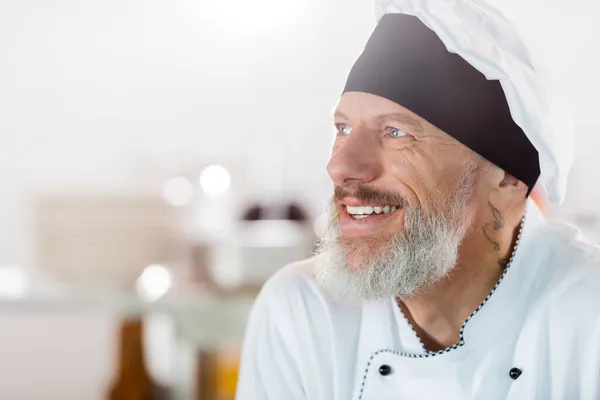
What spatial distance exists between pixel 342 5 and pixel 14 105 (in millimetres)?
1626

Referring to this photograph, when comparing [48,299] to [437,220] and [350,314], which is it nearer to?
[350,314]

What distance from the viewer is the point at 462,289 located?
4.28 ft

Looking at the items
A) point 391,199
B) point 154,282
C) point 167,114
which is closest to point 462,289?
point 391,199

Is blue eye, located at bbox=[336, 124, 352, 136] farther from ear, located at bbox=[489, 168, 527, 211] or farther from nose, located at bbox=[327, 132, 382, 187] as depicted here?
ear, located at bbox=[489, 168, 527, 211]

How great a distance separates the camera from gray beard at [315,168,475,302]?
1213mm

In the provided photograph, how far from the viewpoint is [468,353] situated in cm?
126

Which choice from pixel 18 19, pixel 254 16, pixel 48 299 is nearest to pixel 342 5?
pixel 254 16

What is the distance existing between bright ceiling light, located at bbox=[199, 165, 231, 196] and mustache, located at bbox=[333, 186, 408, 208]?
1.88 m

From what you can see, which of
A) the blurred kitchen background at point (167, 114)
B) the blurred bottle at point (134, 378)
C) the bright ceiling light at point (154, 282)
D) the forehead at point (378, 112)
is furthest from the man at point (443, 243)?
the blurred kitchen background at point (167, 114)

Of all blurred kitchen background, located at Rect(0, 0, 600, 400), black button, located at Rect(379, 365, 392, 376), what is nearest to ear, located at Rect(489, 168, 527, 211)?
black button, located at Rect(379, 365, 392, 376)

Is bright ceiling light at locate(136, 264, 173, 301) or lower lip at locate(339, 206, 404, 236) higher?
lower lip at locate(339, 206, 404, 236)

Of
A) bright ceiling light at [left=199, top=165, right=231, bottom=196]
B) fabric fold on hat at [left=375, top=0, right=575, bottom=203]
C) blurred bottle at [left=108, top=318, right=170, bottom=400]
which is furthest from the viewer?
bright ceiling light at [left=199, top=165, right=231, bottom=196]

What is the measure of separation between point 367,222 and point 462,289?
0.74ft

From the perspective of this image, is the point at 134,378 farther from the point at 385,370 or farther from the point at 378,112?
the point at 378,112
